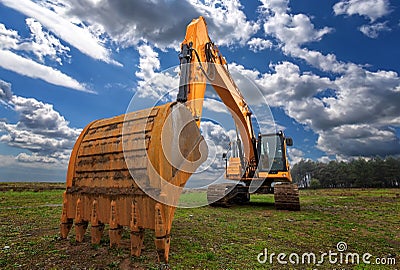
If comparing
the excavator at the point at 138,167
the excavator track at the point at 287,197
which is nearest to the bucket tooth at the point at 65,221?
the excavator at the point at 138,167

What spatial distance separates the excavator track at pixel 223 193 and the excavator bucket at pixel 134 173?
7971mm

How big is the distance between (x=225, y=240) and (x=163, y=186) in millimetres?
2448

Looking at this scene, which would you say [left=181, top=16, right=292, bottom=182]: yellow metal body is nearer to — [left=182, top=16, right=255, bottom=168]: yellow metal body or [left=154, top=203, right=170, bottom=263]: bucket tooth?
[left=182, top=16, right=255, bottom=168]: yellow metal body

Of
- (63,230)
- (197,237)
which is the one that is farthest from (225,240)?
(63,230)

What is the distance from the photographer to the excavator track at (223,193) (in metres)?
12.5

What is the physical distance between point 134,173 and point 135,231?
896 millimetres

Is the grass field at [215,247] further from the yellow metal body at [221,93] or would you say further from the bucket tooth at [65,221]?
the yellow metal body at [221,93]

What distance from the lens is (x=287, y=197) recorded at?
1106 centimetres

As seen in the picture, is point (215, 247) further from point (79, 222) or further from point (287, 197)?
point (287, 197)

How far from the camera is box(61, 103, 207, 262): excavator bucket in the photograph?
12.6 feet

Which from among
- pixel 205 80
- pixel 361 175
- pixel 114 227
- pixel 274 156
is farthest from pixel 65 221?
pixel 361 175

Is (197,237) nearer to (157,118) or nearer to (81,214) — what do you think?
(81,214)

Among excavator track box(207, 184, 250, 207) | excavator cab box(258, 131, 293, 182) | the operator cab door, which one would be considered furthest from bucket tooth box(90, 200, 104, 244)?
the operator cab door

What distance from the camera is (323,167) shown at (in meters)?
75.8
